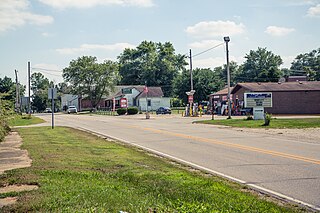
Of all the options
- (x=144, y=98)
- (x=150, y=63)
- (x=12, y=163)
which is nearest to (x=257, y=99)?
(x=12, y=163)

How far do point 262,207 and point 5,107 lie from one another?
1610cm

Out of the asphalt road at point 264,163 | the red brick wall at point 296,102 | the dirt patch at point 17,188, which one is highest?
the red brick wall at point 296,102

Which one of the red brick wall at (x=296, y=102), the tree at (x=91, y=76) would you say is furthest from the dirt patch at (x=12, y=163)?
the tree at (x=91, y=76)

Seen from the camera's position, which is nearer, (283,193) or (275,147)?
(283,193)

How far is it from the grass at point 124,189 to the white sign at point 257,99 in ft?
122

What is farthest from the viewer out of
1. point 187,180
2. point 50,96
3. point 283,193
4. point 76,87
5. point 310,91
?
point 76,87

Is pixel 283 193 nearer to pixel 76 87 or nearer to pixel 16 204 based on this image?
pixel 16 204

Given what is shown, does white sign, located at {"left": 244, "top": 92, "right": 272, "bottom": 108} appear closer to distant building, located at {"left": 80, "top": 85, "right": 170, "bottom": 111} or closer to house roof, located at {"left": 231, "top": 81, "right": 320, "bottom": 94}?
house roof, located at {"left": 231, "top": 81, "right": 320, "bottom": 94}

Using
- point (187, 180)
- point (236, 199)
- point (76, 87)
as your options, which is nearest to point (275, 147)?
point (187, 180)

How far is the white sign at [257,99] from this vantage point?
47312 millimetres

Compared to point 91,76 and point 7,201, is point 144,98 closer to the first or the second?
point 91,76

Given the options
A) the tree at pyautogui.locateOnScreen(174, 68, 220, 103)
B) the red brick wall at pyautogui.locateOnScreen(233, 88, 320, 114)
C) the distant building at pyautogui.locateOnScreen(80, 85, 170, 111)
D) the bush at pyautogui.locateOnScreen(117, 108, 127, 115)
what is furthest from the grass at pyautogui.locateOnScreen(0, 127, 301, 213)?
the distant building at pyautogui.locateOnScreen(80, 85, 170, 111)

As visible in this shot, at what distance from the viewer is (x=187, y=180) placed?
336 inches

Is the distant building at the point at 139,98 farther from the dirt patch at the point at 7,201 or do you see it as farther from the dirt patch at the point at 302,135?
the dirt patch at the point at 7,201
